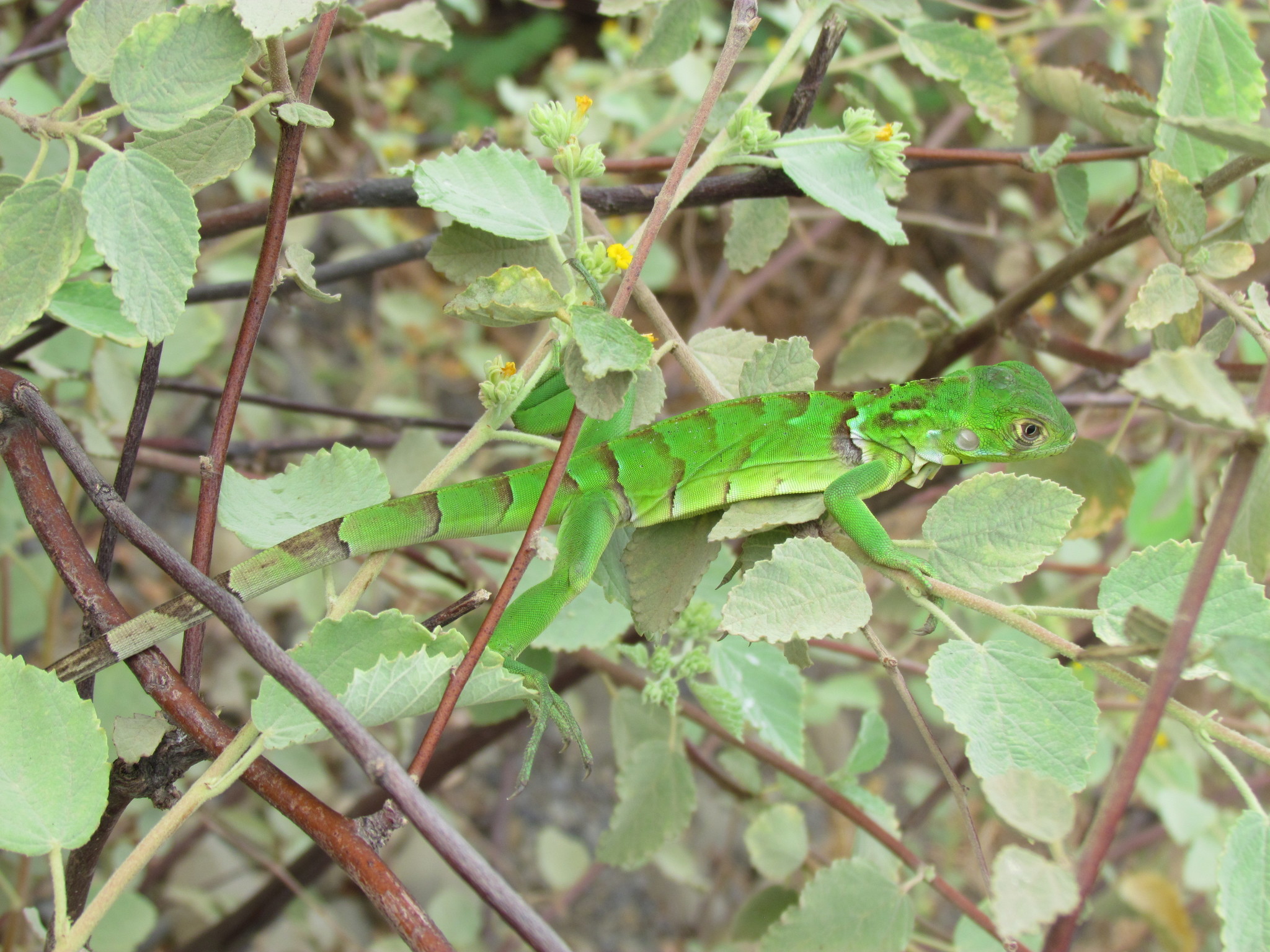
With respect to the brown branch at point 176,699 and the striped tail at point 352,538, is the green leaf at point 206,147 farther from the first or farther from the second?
the striped tail at point 352,538

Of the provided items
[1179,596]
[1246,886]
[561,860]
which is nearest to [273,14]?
[1179,596]

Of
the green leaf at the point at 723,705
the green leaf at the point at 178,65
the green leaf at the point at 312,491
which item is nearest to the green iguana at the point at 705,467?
the green leaf at the point at 312,491

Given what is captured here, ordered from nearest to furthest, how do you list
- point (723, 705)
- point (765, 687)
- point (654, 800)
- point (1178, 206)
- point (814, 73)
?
point (1178, 206), point (814, 73), point (723, 705), point (765, 687), point (654, 800)

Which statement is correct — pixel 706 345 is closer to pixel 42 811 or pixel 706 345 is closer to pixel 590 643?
pixel 590 643

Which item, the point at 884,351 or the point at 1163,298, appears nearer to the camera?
the point at 1163,298

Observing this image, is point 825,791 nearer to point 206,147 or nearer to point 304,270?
point 304,270

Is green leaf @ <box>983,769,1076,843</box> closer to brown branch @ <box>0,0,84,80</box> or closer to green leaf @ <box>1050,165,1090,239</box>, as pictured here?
green leaf @ <box>1050,165,1090,239</box>

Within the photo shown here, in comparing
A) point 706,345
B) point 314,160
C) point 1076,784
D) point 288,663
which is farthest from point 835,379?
point 314,160
